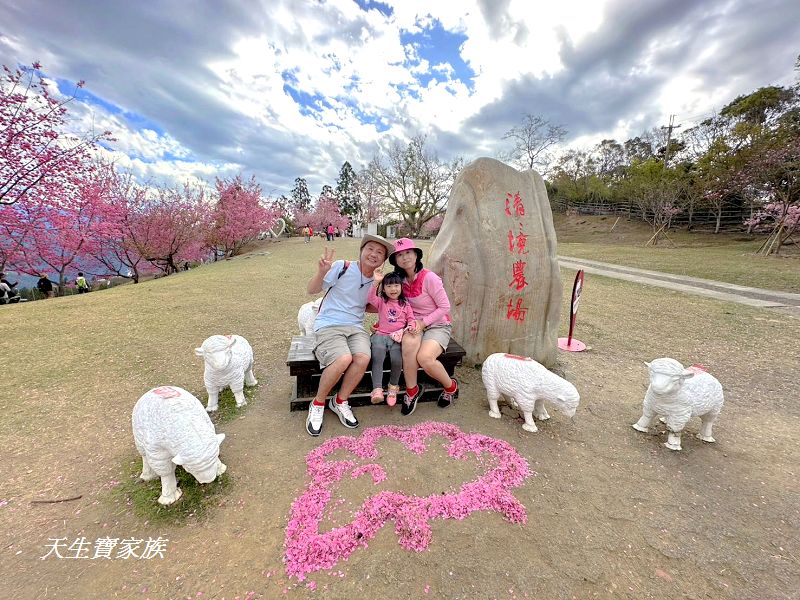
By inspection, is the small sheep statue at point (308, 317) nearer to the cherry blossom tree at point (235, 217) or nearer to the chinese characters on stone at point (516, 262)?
the chinese characters on stone at point (516, 262)

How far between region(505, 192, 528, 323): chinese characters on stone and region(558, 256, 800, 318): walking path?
682 cm

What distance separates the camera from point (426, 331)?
11.0 ft

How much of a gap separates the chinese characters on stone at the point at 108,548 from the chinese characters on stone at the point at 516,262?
12.3 feet

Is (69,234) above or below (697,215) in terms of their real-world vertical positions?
below

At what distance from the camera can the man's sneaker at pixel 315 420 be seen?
2.96 m

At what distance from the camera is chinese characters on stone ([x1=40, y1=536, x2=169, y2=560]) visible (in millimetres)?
1885

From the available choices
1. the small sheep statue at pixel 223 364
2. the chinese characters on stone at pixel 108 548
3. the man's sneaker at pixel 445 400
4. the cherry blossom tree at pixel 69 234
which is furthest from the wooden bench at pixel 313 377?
the cherry blossom tree at pixel 69 234

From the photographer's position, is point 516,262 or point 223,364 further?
point 516,262

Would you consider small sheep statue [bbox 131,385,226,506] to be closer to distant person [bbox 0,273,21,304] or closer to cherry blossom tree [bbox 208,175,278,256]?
distant person [bbox 0,273,21,304]

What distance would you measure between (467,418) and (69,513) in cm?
298

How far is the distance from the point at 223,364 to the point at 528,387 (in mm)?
2755

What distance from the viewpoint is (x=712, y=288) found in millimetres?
9508

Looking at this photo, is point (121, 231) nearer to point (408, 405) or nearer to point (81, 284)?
point (81, 284)

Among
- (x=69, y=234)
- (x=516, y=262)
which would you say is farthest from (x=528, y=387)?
(x=69, y=234)
